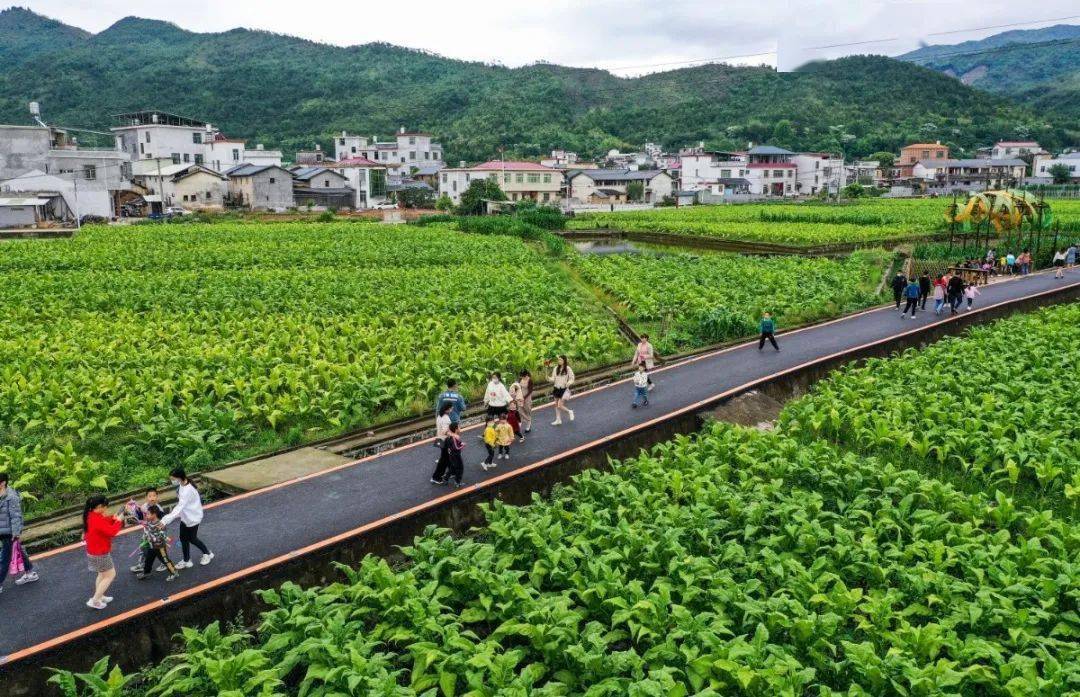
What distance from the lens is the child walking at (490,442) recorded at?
46.4ft

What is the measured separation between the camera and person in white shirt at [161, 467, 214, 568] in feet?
35.3

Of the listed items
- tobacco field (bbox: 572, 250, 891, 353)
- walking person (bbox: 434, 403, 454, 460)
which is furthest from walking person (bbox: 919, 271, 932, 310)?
walking person (bbox: 434, 403, 454, 460)

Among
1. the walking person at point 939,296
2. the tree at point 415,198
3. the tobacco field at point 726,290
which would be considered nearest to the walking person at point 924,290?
the walking person at point 939,296

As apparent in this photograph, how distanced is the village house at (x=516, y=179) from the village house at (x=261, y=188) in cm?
1893

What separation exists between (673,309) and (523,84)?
5459 inches

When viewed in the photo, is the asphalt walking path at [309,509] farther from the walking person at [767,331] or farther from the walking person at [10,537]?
the walking person at [767,331]

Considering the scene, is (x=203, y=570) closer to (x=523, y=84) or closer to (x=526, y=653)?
(x=526, y=653)

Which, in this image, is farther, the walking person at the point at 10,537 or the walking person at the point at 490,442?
the walking person at the point at 490,442

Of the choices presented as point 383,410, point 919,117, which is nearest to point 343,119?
point 919,117

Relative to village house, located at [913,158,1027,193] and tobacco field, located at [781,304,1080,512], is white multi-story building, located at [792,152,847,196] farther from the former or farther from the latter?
→ tobacco field, located at [781,304,1080,512]

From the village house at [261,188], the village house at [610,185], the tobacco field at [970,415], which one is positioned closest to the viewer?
the tobacco field at [970,415]

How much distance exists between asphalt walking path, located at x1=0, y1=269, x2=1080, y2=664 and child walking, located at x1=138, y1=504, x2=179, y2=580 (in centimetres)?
17

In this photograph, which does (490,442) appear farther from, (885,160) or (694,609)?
(885,160)

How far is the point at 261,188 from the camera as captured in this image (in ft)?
255
